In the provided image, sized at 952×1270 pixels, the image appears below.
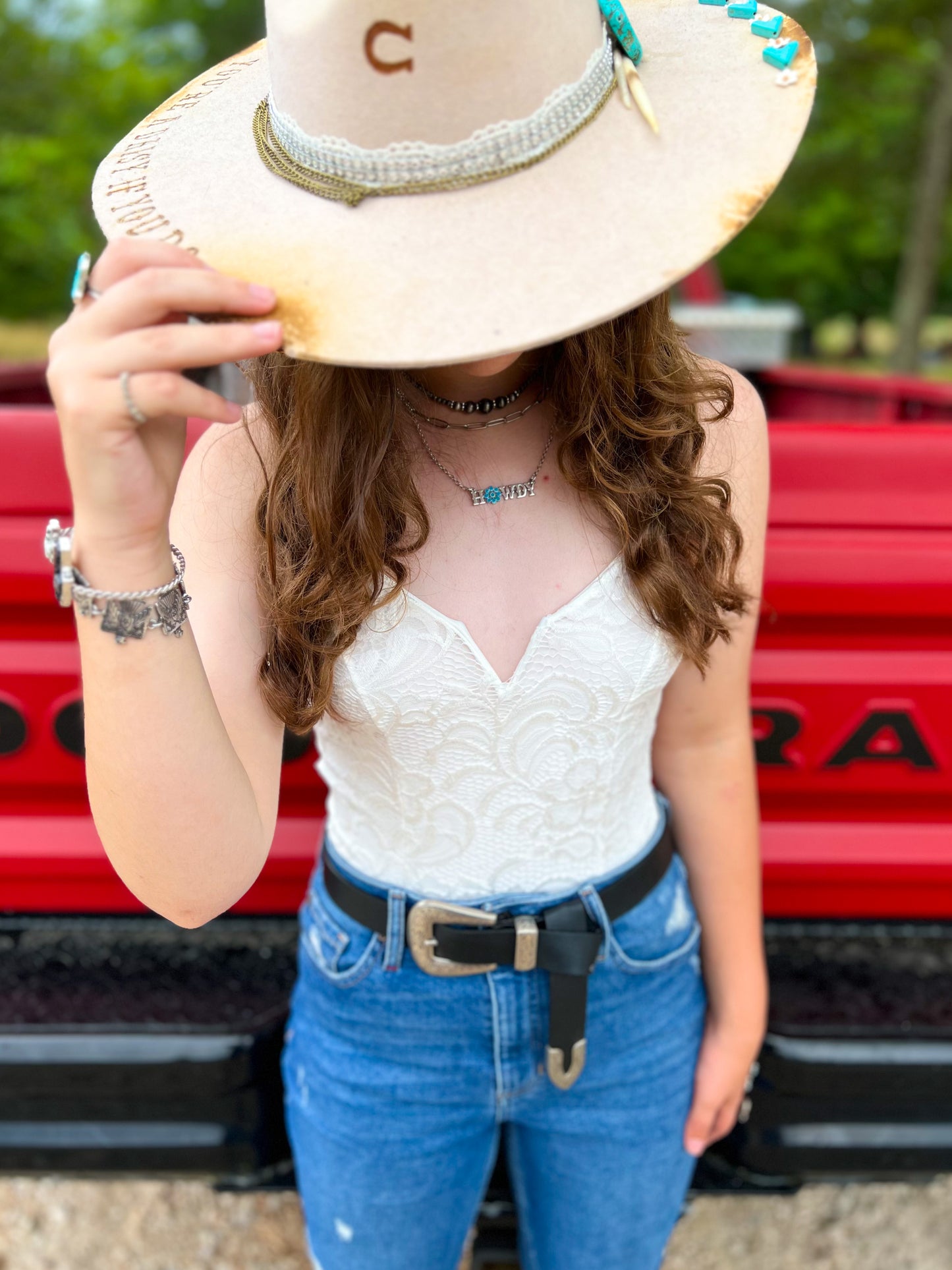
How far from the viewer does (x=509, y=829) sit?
120 cm

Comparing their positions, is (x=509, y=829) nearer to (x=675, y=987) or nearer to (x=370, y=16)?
(x=675, y=987)

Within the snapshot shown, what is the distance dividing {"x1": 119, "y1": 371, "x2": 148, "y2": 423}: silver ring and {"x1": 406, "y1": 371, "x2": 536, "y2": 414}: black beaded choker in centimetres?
39

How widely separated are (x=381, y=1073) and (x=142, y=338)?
2.86 ft

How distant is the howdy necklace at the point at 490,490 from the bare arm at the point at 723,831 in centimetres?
27

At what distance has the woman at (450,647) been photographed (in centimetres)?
81

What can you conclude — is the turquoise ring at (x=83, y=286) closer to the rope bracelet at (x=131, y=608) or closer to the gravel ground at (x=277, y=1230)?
the rope bracelet at (x=131, y=608)

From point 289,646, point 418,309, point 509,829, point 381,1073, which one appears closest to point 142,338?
point 418,309

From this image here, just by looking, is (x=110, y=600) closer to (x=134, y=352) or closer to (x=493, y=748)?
(x=134, y=352)

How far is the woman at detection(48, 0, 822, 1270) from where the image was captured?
810 mm

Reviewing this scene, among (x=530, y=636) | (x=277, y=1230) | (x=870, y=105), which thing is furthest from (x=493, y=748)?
(x=870, y=105)

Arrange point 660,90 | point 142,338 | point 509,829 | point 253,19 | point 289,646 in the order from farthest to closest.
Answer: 1. point 253,19
2. point 509,829
3. point 289,646
4. point 660,90
5. point 142,338

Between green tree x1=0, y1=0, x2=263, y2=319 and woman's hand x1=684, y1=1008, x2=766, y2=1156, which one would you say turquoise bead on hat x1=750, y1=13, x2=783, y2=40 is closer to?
woman's hand x1=684, y1=1008, x2=766, y2=1156

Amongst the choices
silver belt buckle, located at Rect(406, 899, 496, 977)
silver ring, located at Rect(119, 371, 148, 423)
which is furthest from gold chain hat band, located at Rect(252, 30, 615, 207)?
silver belt buckle, located at Rect(406, 899, 496, 977)

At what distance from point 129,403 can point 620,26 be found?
54cm
